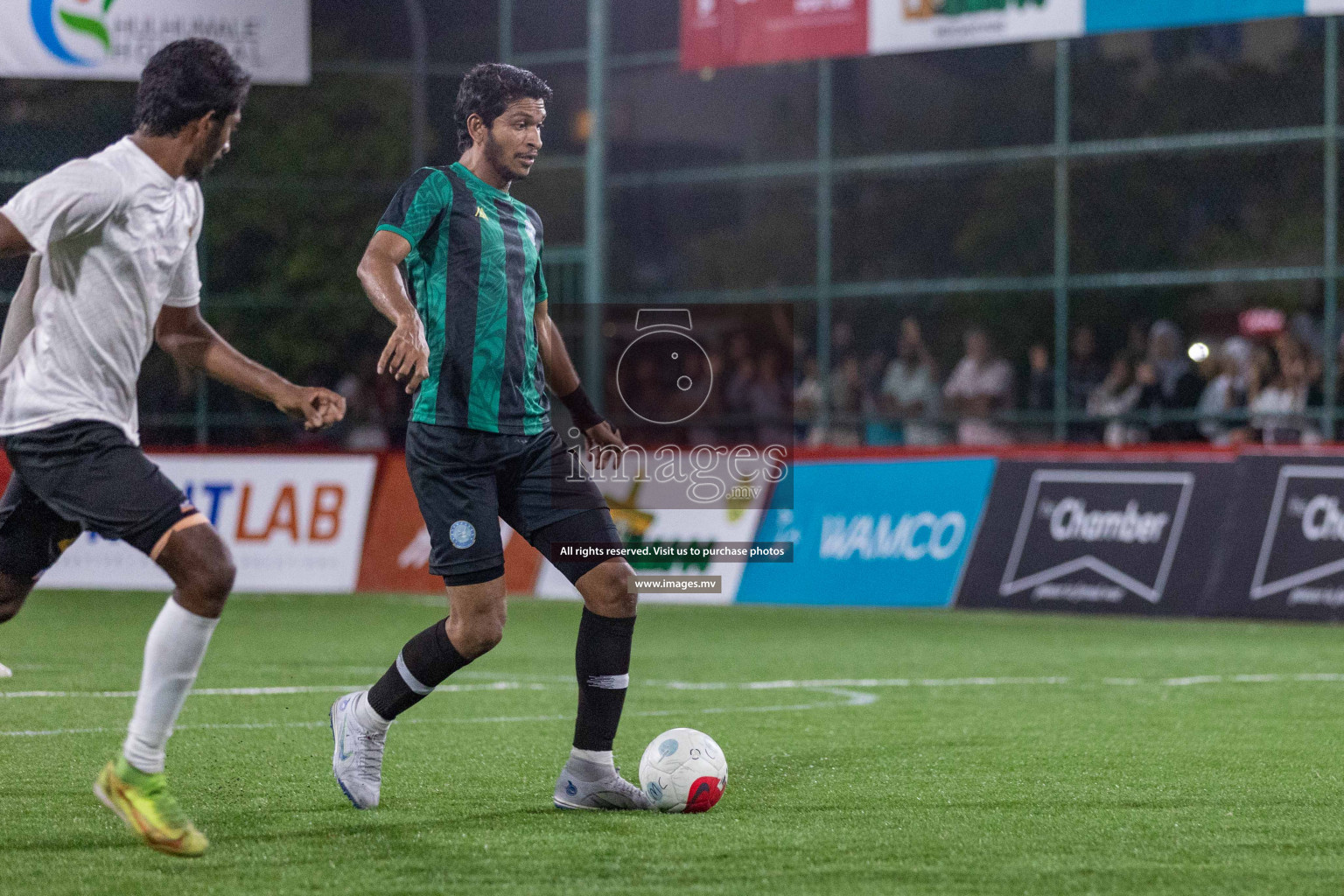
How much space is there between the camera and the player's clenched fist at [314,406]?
5230 millimetres

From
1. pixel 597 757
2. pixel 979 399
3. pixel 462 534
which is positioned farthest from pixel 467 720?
pixel 979 399

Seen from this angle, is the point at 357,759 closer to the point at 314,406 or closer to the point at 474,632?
the point at 474,632

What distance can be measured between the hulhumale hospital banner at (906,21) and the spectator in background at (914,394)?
3.00 metres

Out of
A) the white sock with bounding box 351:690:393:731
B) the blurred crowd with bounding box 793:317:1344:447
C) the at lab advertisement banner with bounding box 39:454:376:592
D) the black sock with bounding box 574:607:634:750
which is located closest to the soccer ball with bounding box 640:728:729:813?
the black sock with bounding box 574:607:634:750

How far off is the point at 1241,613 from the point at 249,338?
461 inches

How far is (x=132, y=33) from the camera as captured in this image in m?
20.7

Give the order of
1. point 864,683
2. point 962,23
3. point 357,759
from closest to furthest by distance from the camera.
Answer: point 357,759 < point 864,683 < point 962,23

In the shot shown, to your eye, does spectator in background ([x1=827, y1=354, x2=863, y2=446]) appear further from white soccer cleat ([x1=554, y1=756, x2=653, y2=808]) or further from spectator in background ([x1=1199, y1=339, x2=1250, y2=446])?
white soccer cleat ([x1=554, y1=756, x2=653, y2=808])

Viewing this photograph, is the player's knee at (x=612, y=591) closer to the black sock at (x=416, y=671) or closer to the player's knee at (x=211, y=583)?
the black sock at (x=416, y=671)

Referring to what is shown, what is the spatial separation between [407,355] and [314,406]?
354 mm

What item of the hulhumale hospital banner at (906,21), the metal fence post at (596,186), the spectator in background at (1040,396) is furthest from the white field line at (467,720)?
the metal fence post at (596,186)

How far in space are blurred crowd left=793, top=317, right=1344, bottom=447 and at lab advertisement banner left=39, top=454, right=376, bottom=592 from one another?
489 cm

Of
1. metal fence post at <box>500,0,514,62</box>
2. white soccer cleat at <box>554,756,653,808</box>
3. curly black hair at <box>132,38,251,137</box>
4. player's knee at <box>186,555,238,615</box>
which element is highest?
metal fence post at <box>500,0,514,62</box>

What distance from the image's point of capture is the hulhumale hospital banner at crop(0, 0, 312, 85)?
20234mm
